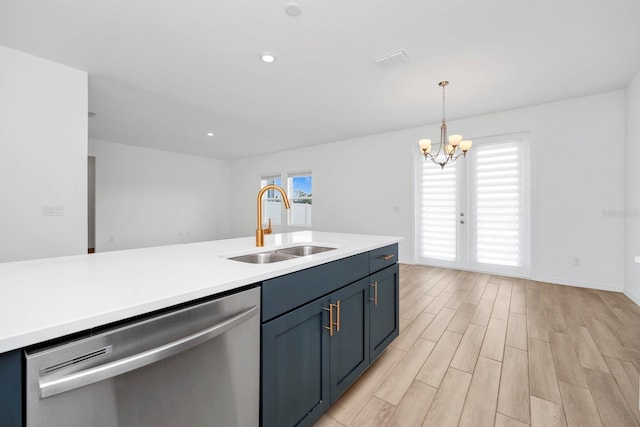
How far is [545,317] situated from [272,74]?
379cm

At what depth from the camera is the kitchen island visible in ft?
1.92

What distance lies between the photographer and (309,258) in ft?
4.22

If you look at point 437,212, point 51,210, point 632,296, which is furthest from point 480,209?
point 51,210

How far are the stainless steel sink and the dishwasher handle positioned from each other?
0.64 meters

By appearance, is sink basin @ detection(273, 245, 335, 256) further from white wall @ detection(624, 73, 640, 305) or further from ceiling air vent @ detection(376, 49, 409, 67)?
white wall @ detection(624, 73, 640, 305)

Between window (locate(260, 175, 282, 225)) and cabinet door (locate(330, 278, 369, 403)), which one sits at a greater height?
window (locate(260, 175, 282, 225))

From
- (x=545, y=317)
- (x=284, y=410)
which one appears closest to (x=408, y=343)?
(x=284, y=410)

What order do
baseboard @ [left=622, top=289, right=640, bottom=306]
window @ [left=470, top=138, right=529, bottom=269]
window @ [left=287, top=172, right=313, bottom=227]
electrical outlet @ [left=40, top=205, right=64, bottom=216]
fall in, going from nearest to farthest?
1. electrical outlet @ [left=40, top=205, right=64, bottom=216]
2. baseboard @ [left=622, top=289, right=640, bottom=306]
3. window @ [left=470, top=138, right=529, bottom=269]
4. window @ [left=287, top=172, right=313, bottom=227]

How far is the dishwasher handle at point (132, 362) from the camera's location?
570 millimetres

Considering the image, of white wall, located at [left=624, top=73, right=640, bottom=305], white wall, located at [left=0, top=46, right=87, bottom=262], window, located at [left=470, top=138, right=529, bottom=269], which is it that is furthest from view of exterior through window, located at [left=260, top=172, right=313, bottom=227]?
white wall, located at [left=624, top=73, right=640, bottom=305]

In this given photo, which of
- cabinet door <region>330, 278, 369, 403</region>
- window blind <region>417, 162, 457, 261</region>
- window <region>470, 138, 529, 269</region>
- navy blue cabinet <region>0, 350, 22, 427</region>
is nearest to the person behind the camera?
navy blue cabinet <region>0, 350, 22, 427</region>

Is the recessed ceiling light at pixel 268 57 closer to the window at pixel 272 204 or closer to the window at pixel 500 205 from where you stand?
the window at pixel 500 205

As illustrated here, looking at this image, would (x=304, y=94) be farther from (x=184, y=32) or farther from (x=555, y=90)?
(x=555, y=90)

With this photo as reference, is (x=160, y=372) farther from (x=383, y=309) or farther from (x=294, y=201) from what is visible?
(x=294, y=201)
